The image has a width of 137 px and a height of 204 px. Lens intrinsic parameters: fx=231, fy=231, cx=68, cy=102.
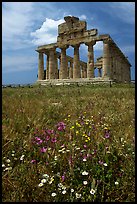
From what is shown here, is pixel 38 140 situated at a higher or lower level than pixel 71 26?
lower

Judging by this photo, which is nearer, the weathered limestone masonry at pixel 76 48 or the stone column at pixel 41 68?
the weathered limestone masonry at pixel 76 48

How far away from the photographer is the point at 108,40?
39.0 metres

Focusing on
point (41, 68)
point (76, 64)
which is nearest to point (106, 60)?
point (76, 64)

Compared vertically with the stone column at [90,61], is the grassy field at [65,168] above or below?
below

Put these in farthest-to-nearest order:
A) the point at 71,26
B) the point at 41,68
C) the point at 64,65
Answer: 1. the point at 41,68
2. the point at 64,65
3. the point at 71,26

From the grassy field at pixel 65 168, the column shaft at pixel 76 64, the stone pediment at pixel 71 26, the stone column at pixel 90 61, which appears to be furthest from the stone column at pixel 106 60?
the grassy field at pixel 65 168

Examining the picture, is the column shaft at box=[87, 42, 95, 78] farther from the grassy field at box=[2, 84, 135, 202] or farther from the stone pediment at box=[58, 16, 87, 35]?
the grassy field at box=[2, 84, 135, 202]

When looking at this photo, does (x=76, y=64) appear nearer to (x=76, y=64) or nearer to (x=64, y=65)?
(x=76, y=64)

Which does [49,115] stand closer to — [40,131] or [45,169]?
[40,131]

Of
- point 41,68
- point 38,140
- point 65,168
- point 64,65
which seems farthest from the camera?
point 41,68

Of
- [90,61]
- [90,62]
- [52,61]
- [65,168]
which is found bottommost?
[65,168]

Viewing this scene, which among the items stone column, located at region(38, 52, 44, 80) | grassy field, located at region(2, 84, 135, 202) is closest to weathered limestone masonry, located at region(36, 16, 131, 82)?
stone column, located at region(38, 52, 44, 80)

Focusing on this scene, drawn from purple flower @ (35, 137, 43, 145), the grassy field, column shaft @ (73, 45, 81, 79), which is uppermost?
column shaft @ (73, 45, 81, 79)

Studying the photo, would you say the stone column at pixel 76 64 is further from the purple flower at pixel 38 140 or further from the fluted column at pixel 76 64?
the purple flower at pixel 38 140
